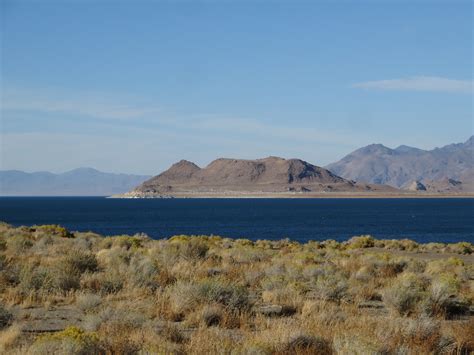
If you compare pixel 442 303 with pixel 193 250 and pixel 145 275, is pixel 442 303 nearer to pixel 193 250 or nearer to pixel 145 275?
pixel 145 275

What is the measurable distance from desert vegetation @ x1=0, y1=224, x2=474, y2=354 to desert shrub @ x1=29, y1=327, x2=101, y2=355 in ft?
0.05

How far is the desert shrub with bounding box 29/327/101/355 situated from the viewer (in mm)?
7219

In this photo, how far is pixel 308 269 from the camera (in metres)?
16.9

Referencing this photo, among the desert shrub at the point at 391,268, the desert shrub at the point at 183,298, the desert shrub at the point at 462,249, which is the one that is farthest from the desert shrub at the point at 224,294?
the desert shrub at the point at 462,249

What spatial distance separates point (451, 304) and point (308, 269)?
4.73 meters

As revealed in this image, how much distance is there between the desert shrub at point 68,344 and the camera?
23.7ft

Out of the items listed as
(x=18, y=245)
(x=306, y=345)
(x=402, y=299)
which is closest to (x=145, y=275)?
(x=402, y=299)

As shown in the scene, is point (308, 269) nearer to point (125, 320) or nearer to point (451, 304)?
point (451, 304)

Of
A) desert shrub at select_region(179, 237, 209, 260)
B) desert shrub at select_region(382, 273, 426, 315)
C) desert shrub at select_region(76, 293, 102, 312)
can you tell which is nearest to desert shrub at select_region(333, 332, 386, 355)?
desert shrub at select_region(382, 273, 426, 315)

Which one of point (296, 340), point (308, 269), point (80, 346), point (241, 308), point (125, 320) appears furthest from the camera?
point (308, 269)

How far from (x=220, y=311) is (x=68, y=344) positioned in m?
4.08

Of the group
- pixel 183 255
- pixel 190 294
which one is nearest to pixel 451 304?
pixel 190 294

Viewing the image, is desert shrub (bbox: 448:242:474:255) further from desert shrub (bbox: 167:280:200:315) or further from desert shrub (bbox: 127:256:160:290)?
desert shrub (bbox: 167:280:200:315)

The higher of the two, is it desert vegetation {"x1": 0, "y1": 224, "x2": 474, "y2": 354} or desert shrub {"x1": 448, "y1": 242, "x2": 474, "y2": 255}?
desert vegetation {"x1": 0, "y1": 224, "x2": 474, "y2": 354}
